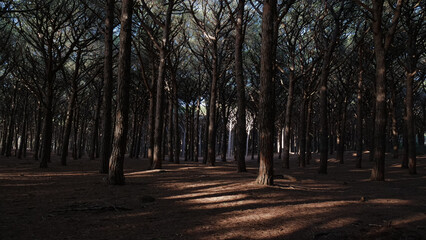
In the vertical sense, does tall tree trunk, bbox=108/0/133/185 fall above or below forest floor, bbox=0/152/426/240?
above

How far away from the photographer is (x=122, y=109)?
26.2ft

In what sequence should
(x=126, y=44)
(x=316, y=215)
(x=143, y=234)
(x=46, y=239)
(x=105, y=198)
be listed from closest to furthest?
(x=46, y=239), (x=143, y=234), (x=316, y=215), (x=105, y=198), (x=126, y=44)

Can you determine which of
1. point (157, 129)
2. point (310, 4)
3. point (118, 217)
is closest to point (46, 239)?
point (118, 217)

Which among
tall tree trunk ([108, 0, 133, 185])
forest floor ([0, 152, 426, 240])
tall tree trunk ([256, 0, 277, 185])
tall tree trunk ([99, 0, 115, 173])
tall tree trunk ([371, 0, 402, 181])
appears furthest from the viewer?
tall tree trunk ([371, 0, 402, 181])

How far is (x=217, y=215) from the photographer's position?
4.83 m

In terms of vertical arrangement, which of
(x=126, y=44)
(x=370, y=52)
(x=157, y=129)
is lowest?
(x=157, y=129)

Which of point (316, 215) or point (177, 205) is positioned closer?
point (316, 215)

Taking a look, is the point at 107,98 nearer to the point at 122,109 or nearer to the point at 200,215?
the point at 122,109

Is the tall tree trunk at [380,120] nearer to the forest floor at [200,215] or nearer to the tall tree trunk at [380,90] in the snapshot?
the tall tree trunk at [380,90]

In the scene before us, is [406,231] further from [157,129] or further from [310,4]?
[310,4]

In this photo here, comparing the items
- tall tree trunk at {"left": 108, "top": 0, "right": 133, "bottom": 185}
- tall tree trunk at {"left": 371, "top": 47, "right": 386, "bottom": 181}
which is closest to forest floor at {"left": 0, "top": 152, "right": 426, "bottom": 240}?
tall tree trunk at {"left": 108, "top": 0, "right": 133, "bottom": 185}

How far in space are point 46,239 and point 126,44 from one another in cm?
598

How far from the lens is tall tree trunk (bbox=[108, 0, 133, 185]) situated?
25.9ft

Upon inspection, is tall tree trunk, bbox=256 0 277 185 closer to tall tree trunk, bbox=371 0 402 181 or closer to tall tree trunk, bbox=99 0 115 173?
tall tree trunk, bbox=371 0 402 181
